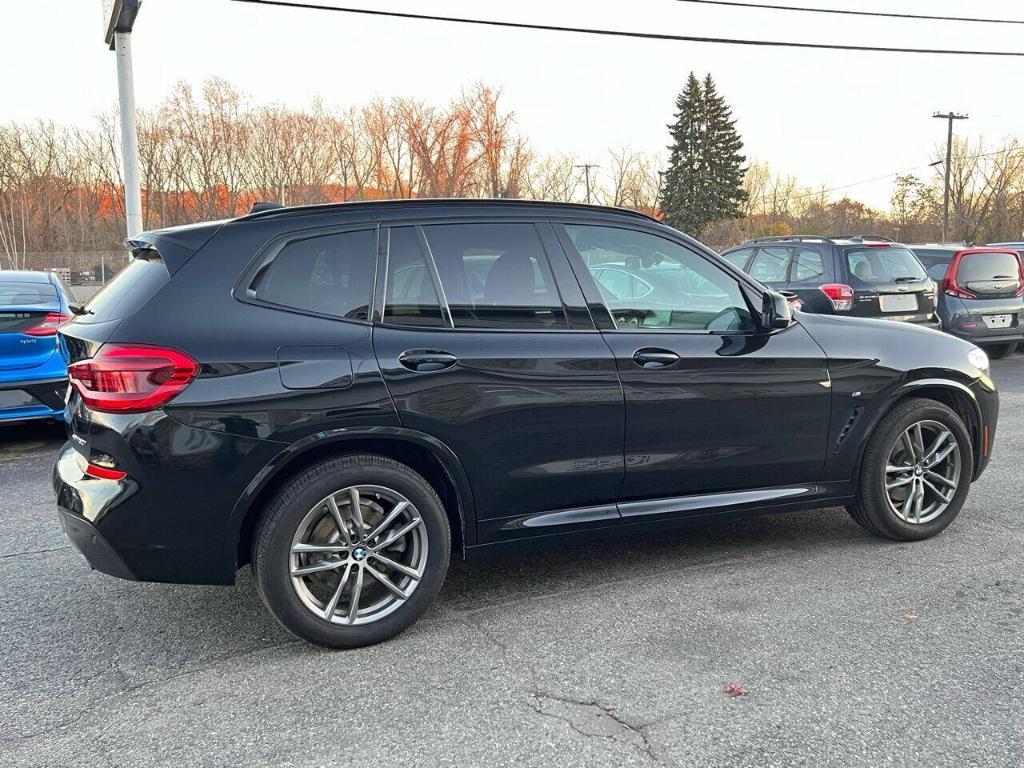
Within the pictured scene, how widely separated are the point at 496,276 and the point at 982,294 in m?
10.9

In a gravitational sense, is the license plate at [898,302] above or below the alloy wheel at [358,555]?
above

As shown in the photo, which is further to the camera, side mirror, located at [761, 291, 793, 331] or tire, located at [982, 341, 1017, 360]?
tire, located at [982, 341, 1017, 360]

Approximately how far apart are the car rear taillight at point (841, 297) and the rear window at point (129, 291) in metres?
8.51

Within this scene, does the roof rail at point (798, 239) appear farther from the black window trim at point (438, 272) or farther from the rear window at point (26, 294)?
the rear window at point (26, 294)

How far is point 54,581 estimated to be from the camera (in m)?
4.05

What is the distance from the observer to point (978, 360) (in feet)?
15.0

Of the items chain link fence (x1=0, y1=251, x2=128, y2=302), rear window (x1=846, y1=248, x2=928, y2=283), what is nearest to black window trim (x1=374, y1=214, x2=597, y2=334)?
rear window (x1=846, y1=248, x2=928, y2=283)

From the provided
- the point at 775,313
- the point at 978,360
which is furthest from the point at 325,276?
the point at 978,360

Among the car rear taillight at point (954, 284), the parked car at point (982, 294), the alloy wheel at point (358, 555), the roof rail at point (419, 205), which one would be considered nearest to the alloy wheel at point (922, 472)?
the roof rail at point (419, 205)

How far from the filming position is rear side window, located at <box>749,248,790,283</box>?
1090 cm

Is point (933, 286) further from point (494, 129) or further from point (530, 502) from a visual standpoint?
point (494, 129)

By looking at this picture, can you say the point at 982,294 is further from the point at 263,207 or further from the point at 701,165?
the point at 701,165

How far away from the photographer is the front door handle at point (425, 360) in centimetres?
330

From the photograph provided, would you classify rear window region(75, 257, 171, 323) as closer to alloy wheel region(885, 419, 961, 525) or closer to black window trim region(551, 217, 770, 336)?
black window trim region(551, 217, 770, 336)
